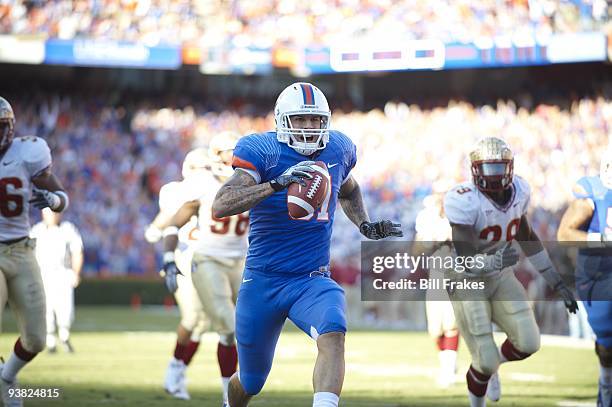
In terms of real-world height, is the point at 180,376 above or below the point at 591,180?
below

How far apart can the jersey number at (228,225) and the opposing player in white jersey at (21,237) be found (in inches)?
67.8

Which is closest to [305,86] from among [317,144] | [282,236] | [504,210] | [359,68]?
[317,144]

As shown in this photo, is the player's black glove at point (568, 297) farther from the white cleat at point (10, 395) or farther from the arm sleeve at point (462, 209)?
the white cleat at point (10, 395)

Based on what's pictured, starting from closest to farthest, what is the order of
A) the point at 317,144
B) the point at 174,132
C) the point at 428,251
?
the point at 317,144, the point at 428,251, the point at 174,132

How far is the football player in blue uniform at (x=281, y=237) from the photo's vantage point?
509cm

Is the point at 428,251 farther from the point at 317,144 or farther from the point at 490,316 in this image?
the point at 317,144

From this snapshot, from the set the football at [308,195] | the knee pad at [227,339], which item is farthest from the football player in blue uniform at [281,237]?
the knee pad at [227,339]

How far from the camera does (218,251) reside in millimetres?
8180

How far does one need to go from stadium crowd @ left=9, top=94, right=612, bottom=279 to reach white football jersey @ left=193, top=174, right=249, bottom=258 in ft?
36.9

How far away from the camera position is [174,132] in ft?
84.6

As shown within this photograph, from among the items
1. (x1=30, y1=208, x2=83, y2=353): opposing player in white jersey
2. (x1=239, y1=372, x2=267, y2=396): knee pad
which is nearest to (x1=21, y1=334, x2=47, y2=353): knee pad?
(x1=239, y1=372, x2=267, y2=396): knee pad

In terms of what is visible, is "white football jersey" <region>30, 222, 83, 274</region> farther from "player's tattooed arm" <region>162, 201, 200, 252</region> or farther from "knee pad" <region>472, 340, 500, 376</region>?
"knee pad" <region>472, 340, 500, 376</region>

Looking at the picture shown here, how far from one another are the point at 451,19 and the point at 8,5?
9898mm

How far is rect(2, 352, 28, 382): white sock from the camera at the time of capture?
21.8ft
